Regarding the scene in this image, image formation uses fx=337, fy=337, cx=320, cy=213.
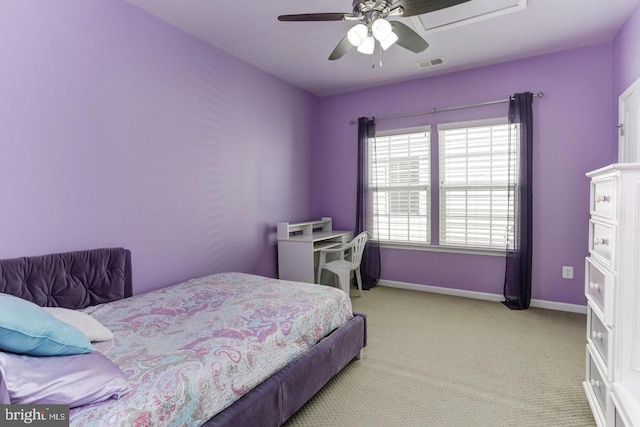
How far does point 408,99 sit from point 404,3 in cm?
236

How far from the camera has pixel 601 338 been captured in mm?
1688

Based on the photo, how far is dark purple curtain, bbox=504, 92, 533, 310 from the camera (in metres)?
3.53

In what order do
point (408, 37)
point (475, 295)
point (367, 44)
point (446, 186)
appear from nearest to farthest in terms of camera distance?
point (367, 44) → point (408, 37) → point (475, 295) → point (446, 186)

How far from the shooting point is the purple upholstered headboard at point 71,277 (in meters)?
1.94

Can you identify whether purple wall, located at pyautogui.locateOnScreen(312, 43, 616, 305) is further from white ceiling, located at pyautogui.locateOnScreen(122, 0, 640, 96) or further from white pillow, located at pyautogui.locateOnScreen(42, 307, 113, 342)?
white pillow, located at pyautogui.locateOnScreen(42, 307, 113, 342)

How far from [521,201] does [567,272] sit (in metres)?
0.86

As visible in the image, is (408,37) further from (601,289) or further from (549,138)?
(549,138)

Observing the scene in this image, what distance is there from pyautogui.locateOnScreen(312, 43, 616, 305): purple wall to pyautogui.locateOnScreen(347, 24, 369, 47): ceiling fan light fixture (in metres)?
2.19

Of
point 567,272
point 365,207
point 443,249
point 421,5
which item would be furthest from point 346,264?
point 421,5

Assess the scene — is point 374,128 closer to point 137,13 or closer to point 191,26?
point 191,26

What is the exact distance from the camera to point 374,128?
4445 mm

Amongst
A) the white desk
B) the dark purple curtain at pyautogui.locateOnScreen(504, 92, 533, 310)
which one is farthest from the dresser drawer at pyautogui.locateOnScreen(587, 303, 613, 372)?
the white desk

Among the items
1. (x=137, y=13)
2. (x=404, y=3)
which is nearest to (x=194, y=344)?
(x=404, y=3)

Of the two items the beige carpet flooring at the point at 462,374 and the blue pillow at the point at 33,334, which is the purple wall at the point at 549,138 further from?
the blue pillow at the point at 33,334
